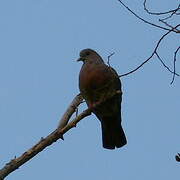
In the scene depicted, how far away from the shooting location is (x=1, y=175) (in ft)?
13.9

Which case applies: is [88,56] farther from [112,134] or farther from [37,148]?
[37,148]

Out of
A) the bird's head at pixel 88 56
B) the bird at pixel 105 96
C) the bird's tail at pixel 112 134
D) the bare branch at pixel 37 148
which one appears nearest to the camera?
the bare branch at pixel 37 148

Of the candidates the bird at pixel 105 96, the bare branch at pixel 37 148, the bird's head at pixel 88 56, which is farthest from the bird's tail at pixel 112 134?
the bare branch at pixel 37 148

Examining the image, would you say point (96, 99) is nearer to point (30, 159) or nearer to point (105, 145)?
point (105, 145)

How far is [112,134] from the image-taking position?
629 cm

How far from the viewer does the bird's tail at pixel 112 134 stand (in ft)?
20.4

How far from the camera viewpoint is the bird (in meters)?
5.85

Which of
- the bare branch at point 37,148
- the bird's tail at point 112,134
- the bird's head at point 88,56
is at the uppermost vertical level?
the bird's head at point 88,56

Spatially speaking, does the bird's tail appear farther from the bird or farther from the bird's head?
the bird's head

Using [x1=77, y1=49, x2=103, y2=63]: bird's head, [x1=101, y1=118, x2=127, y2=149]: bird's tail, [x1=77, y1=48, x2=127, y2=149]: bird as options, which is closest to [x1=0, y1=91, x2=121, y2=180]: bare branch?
[x1=77, y1=48, x2=127, y2=149]: bird

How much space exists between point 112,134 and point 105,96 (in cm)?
67

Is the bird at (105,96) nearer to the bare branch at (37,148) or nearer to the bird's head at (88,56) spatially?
the bird's head at (88,56)

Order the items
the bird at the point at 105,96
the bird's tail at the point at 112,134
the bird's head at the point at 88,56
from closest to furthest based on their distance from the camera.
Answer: the bird at the point at 105,96, the bird's tail at the point at 112,134, the bird's head at the point at 88,56

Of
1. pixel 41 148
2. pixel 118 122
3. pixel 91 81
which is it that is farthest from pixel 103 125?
pixel 41 148
